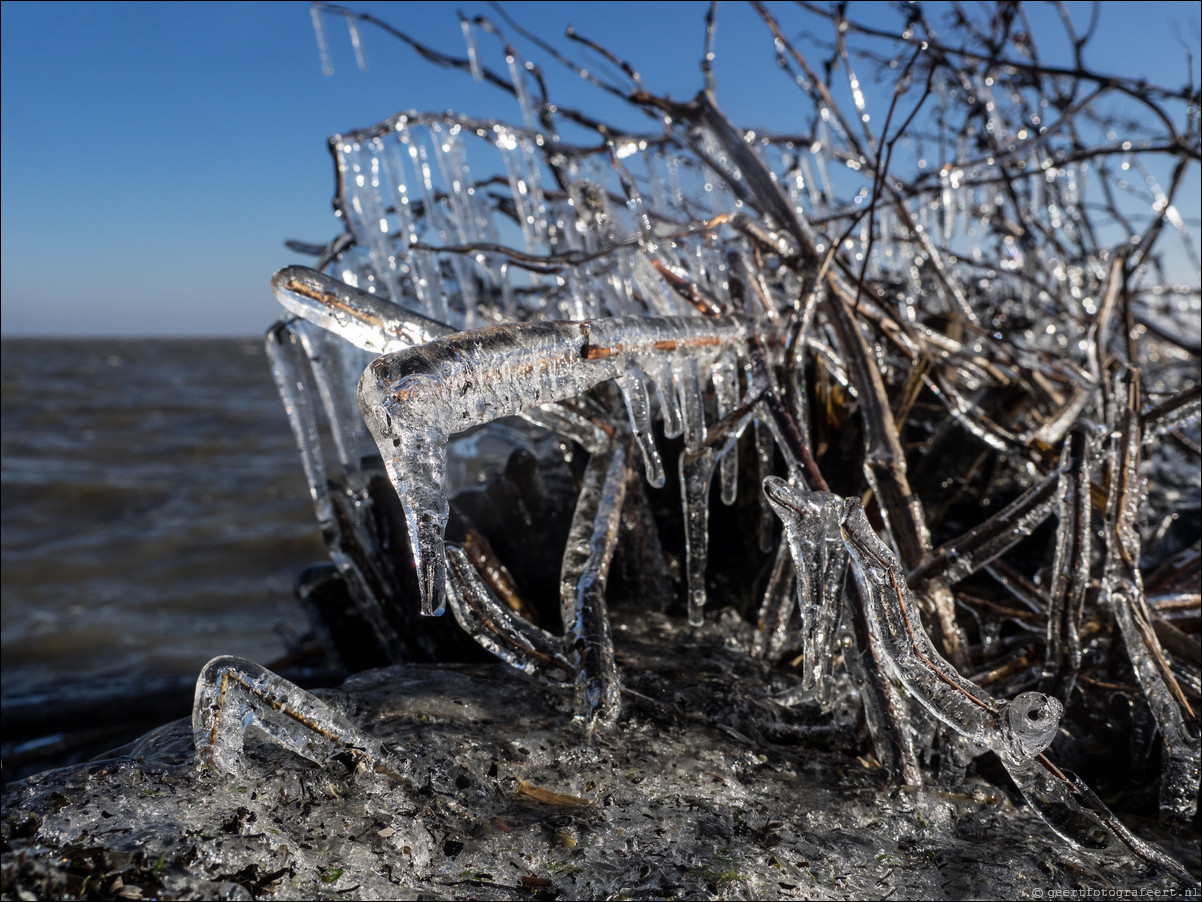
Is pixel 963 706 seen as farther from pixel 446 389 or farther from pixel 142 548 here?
pixel 142 548

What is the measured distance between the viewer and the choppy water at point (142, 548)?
4.48 m

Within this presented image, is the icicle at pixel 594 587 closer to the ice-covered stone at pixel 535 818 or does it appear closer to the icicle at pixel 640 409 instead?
the ice-covered stone at pixel 535 818

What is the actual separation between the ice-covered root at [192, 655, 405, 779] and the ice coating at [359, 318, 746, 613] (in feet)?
0.99

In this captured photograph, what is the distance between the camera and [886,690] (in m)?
1.35

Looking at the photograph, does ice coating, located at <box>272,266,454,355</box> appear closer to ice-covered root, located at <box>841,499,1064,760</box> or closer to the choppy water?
ice-covered root, located at <box>841,499,1064,760</box>

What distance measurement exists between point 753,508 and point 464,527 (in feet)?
2.83

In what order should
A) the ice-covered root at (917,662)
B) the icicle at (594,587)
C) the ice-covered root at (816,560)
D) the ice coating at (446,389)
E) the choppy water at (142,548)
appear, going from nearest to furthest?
1. the ice coating at (446,389)
2. the ice-covered root at (917,662)
3. the ice-covered root at (816,560)
4. the icicle at (594,587)
5. the choppy water at (142,548)

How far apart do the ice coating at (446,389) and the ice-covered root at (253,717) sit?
302mm

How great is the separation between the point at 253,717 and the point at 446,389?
557 mm

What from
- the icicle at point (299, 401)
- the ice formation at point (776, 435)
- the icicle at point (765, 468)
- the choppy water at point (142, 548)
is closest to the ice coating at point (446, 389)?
the ice formation at point (776, 435)

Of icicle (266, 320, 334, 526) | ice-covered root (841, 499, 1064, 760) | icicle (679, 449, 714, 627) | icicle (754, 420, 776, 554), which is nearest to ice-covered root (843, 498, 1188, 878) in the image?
ice-covered root (841, 499, 1064, 760)

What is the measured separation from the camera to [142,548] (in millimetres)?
6449

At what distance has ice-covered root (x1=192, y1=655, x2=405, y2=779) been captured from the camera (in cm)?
106

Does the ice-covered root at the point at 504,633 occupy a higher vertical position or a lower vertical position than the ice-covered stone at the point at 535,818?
higher
